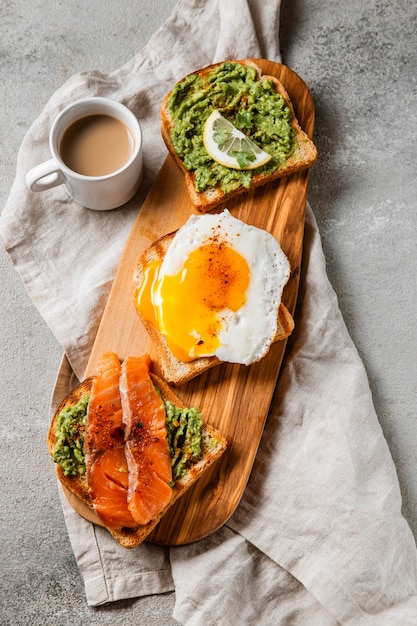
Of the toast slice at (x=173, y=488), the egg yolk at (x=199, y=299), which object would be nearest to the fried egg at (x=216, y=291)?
the egg yolk at (x=199, y=299)

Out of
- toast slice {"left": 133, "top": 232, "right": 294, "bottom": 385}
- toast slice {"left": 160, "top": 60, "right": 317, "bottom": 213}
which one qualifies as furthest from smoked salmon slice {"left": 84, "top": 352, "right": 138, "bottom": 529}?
toast slice {"left": 160, "top": 60, "right": 317, "bottom": 213}

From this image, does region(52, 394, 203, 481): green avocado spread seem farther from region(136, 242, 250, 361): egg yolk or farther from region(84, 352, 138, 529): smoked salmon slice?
region(136, 242, 250, 361): egg yolk

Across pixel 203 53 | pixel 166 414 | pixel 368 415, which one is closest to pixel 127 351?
pixel 166 414

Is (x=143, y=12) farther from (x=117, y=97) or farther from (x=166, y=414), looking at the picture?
(x=166, y=414)

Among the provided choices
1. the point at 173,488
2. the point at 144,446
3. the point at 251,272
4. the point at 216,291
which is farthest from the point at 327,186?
the point at 173,488

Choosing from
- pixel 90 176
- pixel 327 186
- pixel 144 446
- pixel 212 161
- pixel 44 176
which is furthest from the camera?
pixel 327 186

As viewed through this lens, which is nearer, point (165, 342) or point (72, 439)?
point (72, 439)

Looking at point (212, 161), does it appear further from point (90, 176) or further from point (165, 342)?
point (165, 342)
